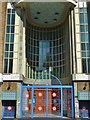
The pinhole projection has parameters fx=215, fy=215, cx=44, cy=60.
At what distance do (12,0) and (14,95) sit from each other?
29.8ft

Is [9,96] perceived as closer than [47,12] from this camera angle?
Yes

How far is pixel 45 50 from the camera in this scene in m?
25.8

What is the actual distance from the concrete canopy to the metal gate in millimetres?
7736

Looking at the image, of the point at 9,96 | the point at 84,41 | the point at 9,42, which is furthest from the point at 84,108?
the point at 9,42

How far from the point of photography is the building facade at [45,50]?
60.7 feet

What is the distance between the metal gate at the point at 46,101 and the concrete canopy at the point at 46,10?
7.74 m

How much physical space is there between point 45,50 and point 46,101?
805 cm

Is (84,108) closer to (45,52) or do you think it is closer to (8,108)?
(8,108)

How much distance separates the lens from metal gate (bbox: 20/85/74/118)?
19188 millimetres

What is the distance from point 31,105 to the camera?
1930cm

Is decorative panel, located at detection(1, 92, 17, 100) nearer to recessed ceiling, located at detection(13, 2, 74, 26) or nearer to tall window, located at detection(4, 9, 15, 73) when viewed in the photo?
tall window, located at detection(4, 9, 15, 73)

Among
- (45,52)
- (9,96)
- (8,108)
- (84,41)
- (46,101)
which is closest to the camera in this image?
(9,96)

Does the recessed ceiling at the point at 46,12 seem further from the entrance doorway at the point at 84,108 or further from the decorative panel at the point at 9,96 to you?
the entrance doorway at the point at 84,108

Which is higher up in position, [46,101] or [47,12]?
[47,12]
